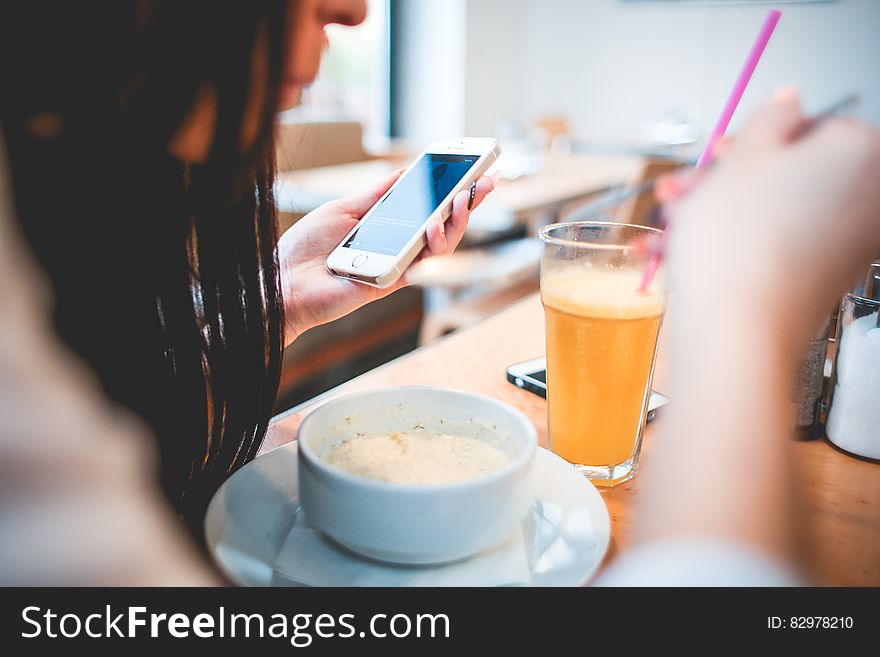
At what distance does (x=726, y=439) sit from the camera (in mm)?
351

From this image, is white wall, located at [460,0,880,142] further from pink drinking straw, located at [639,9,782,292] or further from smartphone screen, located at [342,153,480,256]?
pink drinking straw, located at [639,9,782,292]

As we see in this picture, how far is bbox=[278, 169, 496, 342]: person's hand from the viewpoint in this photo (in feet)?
2.35

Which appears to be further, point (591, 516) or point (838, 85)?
point (838, 85)

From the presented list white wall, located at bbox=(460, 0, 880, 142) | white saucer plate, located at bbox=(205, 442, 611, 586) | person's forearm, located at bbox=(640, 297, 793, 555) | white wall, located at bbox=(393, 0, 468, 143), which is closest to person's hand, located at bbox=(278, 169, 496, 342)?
white saucer plate, located at bbox=(205, 442, 611, 586)

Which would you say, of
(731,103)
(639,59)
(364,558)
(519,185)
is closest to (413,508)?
(364,558)

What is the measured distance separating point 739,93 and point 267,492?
42cm

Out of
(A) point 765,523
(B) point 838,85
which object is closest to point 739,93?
(A) point 765,523

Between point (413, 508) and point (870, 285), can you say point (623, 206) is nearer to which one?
point (870, 285)

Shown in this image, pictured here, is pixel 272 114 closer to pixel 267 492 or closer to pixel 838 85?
pixel 267 492

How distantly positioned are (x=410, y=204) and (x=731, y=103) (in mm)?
352

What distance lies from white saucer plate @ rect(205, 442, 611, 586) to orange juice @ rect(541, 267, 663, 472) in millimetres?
78
